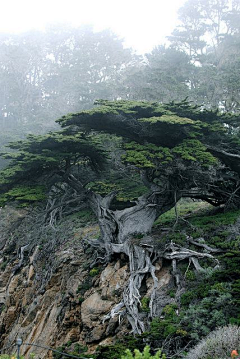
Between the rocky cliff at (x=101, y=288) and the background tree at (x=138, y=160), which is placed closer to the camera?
the rocky cliff at (x=101, y=288)

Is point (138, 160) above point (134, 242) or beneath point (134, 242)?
above

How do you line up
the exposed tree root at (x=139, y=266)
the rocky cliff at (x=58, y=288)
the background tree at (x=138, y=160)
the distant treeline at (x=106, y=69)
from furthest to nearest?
the distant treeline at (x=106, y=69) < the background tree at (x=138, y=160) < the rocky cliff at (x=58, y=288) < the exposed tree root at (x=139, y=266)

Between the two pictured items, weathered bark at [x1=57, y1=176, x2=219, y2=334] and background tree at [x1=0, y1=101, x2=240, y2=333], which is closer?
weathered bark at [x1=57, y1=176, x2=219, y2=334]

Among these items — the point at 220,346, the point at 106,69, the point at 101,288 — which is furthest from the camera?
the point at 106,69

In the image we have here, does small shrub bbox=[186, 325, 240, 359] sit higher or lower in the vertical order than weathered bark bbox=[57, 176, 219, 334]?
higher

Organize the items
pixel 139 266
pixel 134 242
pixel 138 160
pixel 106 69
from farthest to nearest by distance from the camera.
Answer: pixel 106 69 < pixel 134 242 < pixel 138 160 < pixel 139 266

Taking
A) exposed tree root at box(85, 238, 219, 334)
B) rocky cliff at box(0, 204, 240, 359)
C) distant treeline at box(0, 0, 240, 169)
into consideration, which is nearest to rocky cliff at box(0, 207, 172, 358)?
rocky cliff at box(0, 204, 240, 359)

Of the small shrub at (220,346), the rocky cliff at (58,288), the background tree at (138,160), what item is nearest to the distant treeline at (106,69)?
the background tree at (138,160)

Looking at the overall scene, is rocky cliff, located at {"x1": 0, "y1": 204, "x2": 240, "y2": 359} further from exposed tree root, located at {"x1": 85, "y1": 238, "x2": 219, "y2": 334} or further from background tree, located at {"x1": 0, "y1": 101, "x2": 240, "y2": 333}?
background tree, located at {"x1": 0, "y1": 101, "x2": 240, "y2": 333}

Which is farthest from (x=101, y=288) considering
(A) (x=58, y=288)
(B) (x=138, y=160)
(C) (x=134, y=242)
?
(B) (x=138, y=160)

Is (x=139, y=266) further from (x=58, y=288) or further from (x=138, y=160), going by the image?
(x=58, y=288)

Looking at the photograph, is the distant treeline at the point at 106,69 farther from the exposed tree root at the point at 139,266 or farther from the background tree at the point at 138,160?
the exposed tree root at the point at 139,266

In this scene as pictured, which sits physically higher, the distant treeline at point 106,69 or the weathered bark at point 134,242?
the distant treeline at point 106,69

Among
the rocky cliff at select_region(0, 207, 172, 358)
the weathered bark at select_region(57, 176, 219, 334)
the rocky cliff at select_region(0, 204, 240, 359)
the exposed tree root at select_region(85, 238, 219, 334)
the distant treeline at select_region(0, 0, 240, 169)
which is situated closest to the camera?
the rocky cliff at select_region(0, 204, 240, 359)
